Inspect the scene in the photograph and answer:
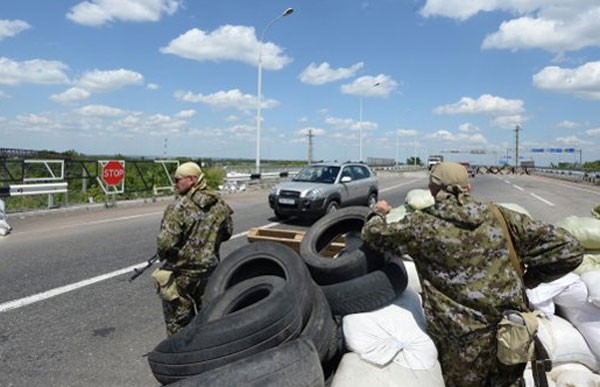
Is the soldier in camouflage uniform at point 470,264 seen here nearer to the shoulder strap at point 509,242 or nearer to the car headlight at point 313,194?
the shoulder strap at point 509,242

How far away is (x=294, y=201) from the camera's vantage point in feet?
41.8

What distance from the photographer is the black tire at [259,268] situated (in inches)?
137

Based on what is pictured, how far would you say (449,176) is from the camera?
2713mm

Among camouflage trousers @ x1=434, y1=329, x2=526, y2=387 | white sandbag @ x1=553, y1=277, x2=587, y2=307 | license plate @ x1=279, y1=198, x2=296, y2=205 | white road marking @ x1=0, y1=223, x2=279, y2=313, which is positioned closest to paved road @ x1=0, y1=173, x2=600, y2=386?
white road marking @ x1=0, y1=223, x2=279, y2=313

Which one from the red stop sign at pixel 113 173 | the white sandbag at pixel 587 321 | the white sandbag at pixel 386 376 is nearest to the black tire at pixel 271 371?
the white sandbag at pixel 386 376

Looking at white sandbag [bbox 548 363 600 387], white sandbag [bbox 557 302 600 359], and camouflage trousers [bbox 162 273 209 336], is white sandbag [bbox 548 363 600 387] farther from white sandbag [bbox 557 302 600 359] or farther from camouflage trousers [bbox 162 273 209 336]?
camouflage trousers [bbox 162 273 209 336]

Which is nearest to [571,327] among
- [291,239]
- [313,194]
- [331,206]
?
[291,239]

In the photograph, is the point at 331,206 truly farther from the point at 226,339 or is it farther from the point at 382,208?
the point at 226,339

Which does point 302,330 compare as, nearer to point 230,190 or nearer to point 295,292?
point 295,292

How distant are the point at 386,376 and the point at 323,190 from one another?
991 cm

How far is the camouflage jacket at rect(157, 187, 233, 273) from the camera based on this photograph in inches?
149

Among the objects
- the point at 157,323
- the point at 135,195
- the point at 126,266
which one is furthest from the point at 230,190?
the point at 157,323

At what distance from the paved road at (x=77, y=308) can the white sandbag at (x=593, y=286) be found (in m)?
3.63

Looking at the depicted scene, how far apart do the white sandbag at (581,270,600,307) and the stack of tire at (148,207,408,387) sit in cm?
146
